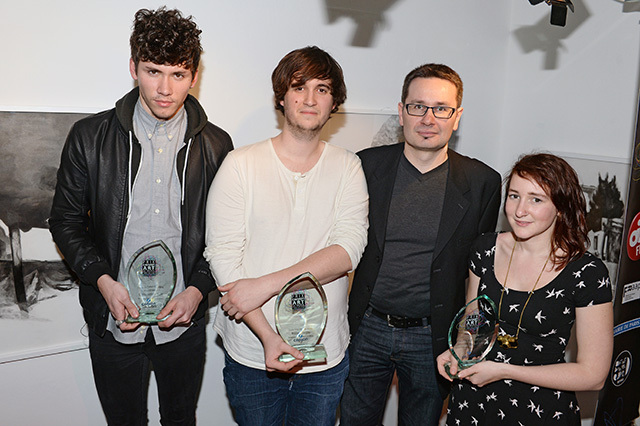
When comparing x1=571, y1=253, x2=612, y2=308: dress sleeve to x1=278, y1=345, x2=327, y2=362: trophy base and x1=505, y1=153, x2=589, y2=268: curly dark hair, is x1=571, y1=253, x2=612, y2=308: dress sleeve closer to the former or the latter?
x1=505, y1=153, x2=589, y2=268: curly dark hair

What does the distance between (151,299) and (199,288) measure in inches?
7.5

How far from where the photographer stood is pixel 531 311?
213 centimetres

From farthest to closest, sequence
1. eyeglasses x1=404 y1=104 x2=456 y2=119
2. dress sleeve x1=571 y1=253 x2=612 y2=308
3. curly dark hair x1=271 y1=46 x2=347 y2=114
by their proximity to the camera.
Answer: eyeglasses x1=404 y1=104 x2=456 y2=119, curly dark hair x1=271 y1=46 x2=347 y2=114, dress sleeve x1=571 y1=253 x2=612 y2=308

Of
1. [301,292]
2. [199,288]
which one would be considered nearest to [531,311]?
[301,292]

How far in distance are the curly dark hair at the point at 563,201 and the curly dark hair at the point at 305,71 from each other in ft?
2.75

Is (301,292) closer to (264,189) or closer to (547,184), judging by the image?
(264,189)

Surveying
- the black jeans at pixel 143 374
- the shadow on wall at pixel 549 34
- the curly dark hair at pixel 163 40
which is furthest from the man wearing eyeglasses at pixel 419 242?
the shadow on wall at pixel 549 34

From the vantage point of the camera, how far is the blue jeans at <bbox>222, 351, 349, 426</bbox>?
232cm

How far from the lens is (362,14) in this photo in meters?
3.34

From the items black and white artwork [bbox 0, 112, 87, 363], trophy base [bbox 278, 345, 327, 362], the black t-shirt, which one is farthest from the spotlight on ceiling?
black and white artwork [bbox 0, 112, 87, 363]

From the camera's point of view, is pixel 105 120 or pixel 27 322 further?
pixel 27 322

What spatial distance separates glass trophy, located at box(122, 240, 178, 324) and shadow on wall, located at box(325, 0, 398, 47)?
171 cm

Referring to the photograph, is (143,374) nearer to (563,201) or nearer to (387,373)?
(387,373)

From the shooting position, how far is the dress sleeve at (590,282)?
203 centimetres
